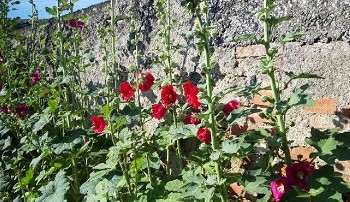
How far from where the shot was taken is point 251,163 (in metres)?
2.14

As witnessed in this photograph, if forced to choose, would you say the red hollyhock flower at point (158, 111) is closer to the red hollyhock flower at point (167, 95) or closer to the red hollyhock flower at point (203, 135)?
the red hollyhock flower at point (167, 95)

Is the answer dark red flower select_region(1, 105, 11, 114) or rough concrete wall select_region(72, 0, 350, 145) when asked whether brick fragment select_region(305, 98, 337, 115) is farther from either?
dark red flower select_region(1, 105, 11, 114)

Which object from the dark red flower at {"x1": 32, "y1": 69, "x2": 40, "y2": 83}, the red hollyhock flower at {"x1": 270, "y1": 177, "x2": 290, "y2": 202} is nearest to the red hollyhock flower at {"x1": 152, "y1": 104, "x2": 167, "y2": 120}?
the red hollyhock flower at {"x1": 270, "y1": 177, "x2": 290, "y2": 202}

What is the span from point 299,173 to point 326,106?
0.40 metres

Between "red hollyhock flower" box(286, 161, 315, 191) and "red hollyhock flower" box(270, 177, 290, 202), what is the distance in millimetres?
19

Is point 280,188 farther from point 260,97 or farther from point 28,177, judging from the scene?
point 28,177

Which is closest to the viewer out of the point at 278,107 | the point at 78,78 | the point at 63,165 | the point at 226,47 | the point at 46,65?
the point at 278,107

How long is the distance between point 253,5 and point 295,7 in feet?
0.81

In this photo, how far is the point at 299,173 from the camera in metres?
1.59

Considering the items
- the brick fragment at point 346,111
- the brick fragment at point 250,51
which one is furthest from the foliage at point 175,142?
the brick fragment at point 346,111

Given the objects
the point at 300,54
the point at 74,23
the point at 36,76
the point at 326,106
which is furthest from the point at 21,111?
the point at 326,106

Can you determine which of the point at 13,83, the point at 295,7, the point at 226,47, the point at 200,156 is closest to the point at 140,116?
the point at 226,47

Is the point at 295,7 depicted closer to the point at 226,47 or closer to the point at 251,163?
the point at 226,47

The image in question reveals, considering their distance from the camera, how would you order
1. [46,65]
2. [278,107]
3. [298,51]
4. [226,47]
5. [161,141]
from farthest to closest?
1. [46,65]
2. [226,47]
3. [161,141]
4. [298,51]
5. [278,107]
